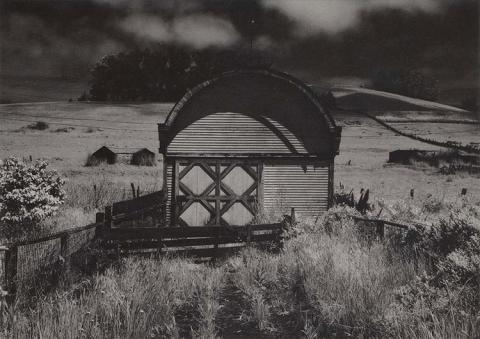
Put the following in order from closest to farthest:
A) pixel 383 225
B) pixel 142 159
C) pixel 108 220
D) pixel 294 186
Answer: pixel 383 225 < pixel 108 220 < pixel 294 186 < pixel 142 159

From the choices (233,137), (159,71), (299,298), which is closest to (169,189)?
(233,137)

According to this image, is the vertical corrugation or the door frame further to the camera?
the door frame

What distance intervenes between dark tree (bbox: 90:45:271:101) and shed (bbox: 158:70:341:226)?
27.0m

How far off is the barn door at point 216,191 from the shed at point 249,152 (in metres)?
0.04

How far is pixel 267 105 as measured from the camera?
54.7ft

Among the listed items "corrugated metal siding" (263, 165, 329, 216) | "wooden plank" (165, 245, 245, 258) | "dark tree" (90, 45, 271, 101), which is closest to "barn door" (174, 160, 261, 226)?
"corrugated metal siding" (263, 165, 329, 216)

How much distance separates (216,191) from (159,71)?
103ft

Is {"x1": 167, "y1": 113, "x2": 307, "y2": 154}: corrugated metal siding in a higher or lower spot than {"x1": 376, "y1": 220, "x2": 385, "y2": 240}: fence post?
higher

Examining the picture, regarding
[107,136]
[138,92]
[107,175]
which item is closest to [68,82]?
[107,175]

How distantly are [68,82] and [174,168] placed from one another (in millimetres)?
14515

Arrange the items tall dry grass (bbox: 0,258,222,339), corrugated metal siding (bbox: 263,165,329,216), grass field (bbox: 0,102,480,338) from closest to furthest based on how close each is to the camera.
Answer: tall dry grass (bbox: 0,258,222,339), grass field (bbox: 0,102,480,338), corrugated metal siding (bbox: 263,165,329,216)

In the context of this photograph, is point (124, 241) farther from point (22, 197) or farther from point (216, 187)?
point (216, 187)

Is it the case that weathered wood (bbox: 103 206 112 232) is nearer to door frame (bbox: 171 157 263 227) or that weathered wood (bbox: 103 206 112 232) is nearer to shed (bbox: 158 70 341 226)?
door frame (bbox: 171 157 263 227)

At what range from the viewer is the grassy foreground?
5473 mm
